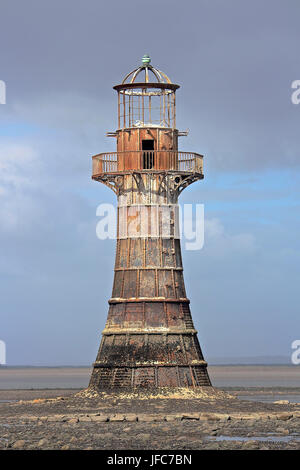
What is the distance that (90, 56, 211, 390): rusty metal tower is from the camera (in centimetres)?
6919

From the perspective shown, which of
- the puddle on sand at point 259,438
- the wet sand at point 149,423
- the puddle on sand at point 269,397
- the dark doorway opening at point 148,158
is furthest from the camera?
the puddle on sand at point 269,397

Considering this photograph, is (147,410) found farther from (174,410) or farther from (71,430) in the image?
(71,430)

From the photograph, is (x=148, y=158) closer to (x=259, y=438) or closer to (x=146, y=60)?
(x=146, y=60)

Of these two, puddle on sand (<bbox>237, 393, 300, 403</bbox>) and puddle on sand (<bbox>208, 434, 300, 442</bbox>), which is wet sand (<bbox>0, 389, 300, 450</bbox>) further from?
puddle on sand (<bbox>237, 393, 300, 403</bbox>)

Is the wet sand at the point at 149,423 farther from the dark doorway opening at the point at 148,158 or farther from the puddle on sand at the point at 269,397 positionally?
the puddle on sand at the point at 269,397

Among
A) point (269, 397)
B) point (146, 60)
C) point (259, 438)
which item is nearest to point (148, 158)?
point (146, 60)

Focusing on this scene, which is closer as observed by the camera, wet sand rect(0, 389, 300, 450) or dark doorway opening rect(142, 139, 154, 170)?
wet sand rect(0, 389, 300, 450)

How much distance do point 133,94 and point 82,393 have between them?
15.0 m

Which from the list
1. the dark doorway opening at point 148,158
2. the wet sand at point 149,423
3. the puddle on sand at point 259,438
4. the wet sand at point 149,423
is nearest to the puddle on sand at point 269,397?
the wet sand at point 149,423

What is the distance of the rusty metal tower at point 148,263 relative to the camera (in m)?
69.2

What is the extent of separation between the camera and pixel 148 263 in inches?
2776

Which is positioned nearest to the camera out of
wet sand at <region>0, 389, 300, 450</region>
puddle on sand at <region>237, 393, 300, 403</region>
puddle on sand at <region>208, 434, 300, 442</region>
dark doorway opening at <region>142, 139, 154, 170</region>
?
wet sand at <region>0, 389, 300, 450</region>

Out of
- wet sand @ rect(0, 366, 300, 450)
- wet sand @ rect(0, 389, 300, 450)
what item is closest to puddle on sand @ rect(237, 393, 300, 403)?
wet sand @ rect(0, 366, 300, 450)
